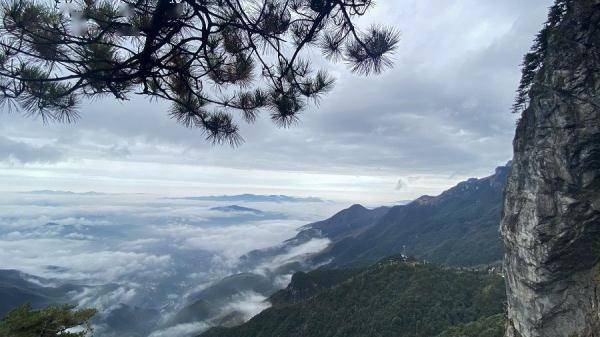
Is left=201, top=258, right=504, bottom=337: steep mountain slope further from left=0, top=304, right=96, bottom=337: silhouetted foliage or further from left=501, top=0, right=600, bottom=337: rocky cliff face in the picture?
left=0, top=304, right=96, bottom=337: silhouetted foliage

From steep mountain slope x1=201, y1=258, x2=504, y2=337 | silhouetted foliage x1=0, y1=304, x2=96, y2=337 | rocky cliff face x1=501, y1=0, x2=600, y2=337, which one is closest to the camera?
silhouetted foliage x1=0, y1=304, x2=96, y2=337

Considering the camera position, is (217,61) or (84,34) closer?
(84,34)

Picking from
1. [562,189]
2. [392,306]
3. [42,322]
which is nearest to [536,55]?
[562,189]

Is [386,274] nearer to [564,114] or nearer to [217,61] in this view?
[564,114]

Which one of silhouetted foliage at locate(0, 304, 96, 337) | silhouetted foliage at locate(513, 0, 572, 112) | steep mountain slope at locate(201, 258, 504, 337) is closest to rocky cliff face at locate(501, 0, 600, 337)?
silhouetted foliage at locate(513, 0, 572, 112)

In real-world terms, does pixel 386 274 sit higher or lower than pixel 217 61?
lower

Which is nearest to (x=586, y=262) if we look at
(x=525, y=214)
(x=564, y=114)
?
(x=525, y=214)

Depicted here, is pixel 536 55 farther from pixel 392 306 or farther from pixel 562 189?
pixel 392 306
